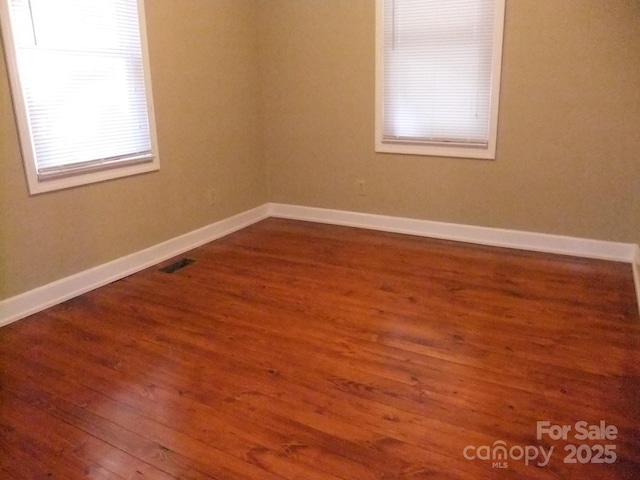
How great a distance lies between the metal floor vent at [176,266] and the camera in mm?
3734

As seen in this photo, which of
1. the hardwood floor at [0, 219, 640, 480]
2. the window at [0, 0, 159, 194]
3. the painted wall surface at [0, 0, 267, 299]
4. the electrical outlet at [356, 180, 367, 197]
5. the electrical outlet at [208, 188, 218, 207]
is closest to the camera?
the hardwood floor at [0, 219, 640, 480]

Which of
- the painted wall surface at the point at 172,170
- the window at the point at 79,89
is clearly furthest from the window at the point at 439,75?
the window at the point at 79,89

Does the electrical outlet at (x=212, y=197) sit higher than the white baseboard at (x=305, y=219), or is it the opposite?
the electrical outlet at (x=212, y=197)

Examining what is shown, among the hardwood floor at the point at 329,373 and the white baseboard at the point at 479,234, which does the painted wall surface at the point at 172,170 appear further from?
the white baseboard at the point at 479,234

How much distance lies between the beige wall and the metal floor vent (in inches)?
Answer: 9.1

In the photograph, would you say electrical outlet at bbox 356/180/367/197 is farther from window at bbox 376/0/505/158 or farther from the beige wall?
window at bbox 376/0/505/158

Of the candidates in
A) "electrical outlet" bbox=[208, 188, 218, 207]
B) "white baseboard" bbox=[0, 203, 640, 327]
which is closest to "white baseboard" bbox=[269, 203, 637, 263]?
"white baseboard" bbox=[0, 203, 640, 327]

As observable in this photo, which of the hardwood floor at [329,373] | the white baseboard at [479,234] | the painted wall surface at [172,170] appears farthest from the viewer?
the white baseboard at [479,234]

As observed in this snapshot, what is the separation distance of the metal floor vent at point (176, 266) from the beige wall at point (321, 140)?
23 cm

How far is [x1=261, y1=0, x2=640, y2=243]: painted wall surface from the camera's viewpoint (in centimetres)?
349

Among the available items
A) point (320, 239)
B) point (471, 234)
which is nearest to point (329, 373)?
point (320, 239)

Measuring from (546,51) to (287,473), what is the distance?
327 cm

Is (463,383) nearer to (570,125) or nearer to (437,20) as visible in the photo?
(570,125)

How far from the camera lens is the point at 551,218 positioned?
386 cm
